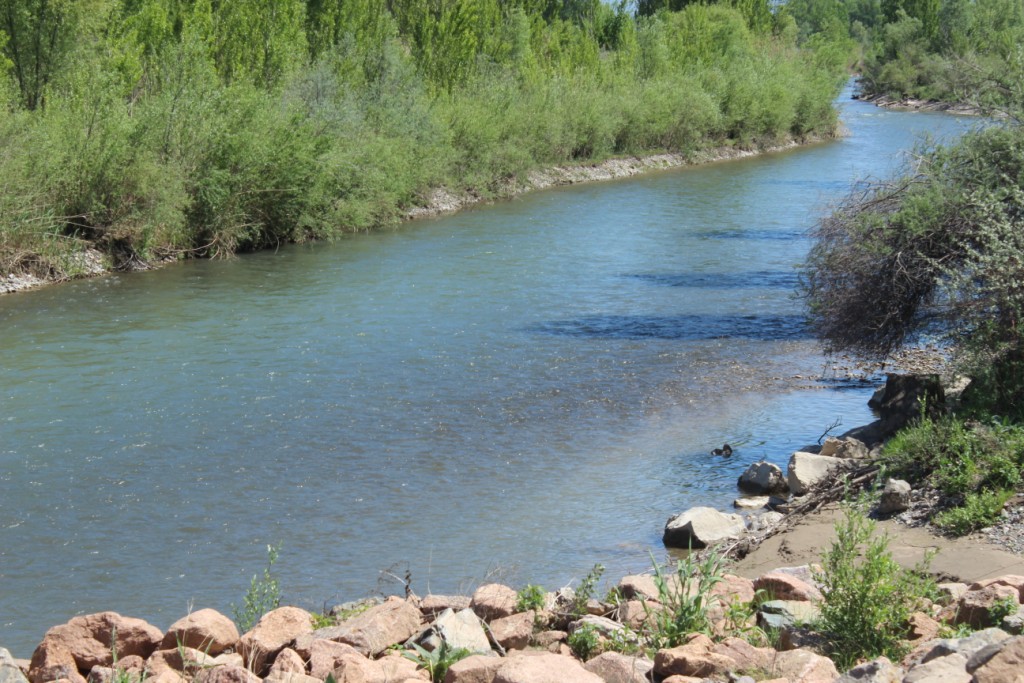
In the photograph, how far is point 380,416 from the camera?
594 inches

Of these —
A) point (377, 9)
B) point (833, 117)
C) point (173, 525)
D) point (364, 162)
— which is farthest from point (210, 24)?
point (833, 117)

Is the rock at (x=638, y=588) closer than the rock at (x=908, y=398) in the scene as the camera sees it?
Yes

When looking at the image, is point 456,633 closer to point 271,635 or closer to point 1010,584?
point 271,635

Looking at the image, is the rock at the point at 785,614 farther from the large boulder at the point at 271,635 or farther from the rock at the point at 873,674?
the large boulder at the point at 271,635

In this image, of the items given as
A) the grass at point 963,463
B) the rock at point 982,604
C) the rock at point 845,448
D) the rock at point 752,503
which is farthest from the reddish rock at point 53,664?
the rock at point 845,448

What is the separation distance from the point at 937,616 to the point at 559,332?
41.9ft

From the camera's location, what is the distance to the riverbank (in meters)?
24.4

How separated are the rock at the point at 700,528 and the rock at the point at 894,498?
1.29 meters

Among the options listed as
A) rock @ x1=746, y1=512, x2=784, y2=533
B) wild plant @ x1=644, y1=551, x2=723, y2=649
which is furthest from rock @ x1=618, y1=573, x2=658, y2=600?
rock @ x1=746, y1=512, x2=784, y2=533

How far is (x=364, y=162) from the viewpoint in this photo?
3284 centimetres

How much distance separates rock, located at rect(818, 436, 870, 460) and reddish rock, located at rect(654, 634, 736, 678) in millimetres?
6256

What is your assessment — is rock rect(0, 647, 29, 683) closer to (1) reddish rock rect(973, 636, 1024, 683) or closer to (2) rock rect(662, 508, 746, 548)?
(1) reddish rock rect(973, 636, 1024, 683)

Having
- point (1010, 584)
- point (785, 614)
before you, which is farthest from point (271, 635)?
point (1010, 584)

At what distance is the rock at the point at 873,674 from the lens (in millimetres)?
5719
